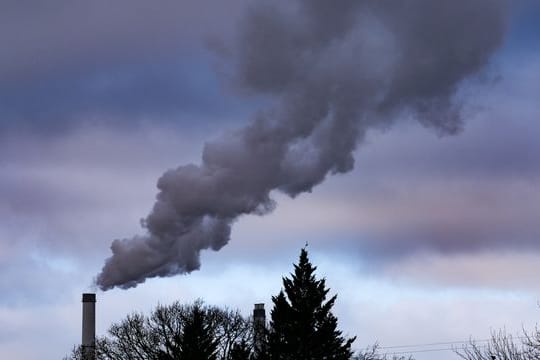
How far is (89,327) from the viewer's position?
265ft

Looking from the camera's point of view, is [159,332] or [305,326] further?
[159,332]

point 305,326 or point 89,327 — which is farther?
point 89,327

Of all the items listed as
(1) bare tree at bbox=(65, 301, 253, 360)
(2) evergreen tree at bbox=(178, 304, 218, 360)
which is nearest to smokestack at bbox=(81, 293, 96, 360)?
(1) bare tree at bbox=(65, 301, 253, 360)

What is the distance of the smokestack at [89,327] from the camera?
78.9 m

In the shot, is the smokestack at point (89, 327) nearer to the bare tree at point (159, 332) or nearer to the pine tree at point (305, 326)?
the bare tree at point (159, 332)

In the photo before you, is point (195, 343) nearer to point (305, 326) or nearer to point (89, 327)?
point (305, 326)

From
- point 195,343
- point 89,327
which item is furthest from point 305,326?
point 89,327

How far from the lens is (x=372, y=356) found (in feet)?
229

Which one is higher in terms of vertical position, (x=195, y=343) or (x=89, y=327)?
(x=89, y=327)

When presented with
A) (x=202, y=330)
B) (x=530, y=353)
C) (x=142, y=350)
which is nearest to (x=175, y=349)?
(x=202, y=330)

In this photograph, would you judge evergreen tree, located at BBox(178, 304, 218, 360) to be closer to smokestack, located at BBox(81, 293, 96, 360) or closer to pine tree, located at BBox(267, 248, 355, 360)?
pine tree, located at BBox(267, 248, 355, 360)

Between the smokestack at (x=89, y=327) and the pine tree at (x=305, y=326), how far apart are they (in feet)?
95.4

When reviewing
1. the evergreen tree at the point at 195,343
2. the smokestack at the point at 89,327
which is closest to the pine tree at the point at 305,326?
the evergreen tree at the point at 195,343

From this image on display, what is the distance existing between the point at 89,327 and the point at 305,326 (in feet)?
105
